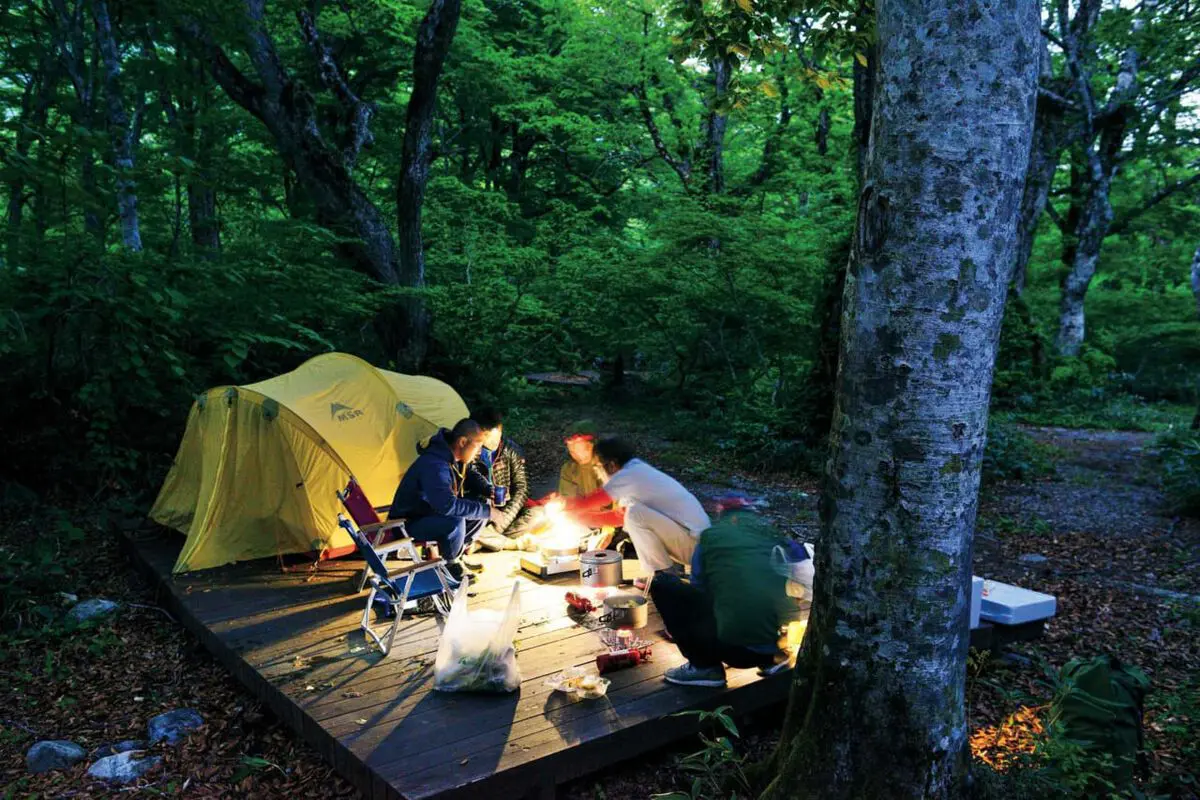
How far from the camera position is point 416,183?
1143cm

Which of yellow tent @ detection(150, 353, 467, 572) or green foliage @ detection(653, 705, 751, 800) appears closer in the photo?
green foliage @ detection(653, 705, 751, 800)

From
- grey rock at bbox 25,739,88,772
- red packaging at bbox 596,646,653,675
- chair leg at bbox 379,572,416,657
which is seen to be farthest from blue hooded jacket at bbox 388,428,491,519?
grey rock at bbox 25,739,88,772

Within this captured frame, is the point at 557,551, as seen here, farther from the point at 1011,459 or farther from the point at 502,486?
the point at 1011,459

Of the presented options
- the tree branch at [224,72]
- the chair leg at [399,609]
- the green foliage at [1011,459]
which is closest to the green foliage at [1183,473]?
the green foliage at [1011,459]

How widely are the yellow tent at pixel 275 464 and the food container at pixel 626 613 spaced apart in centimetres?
286

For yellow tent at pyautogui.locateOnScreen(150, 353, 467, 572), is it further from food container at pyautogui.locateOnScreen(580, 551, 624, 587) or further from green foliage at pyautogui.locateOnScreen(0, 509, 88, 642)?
food container at pyautogui.locateOnScreen(580, 551, 624, 587)

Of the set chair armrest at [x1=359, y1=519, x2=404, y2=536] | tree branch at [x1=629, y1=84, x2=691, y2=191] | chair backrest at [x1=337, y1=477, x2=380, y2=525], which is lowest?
chair armrest at [x1=359, y1=519, x2=404, y2=536]

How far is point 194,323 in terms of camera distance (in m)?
8.69

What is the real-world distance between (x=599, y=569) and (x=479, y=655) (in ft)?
5.33

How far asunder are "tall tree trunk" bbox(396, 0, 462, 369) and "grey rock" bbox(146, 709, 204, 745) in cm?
708

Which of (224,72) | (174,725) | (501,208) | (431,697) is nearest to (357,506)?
(174,725)

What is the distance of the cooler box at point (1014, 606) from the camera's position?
5.38 m

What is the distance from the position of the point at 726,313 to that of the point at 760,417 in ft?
8.11

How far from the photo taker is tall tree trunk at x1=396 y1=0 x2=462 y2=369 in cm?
1104
